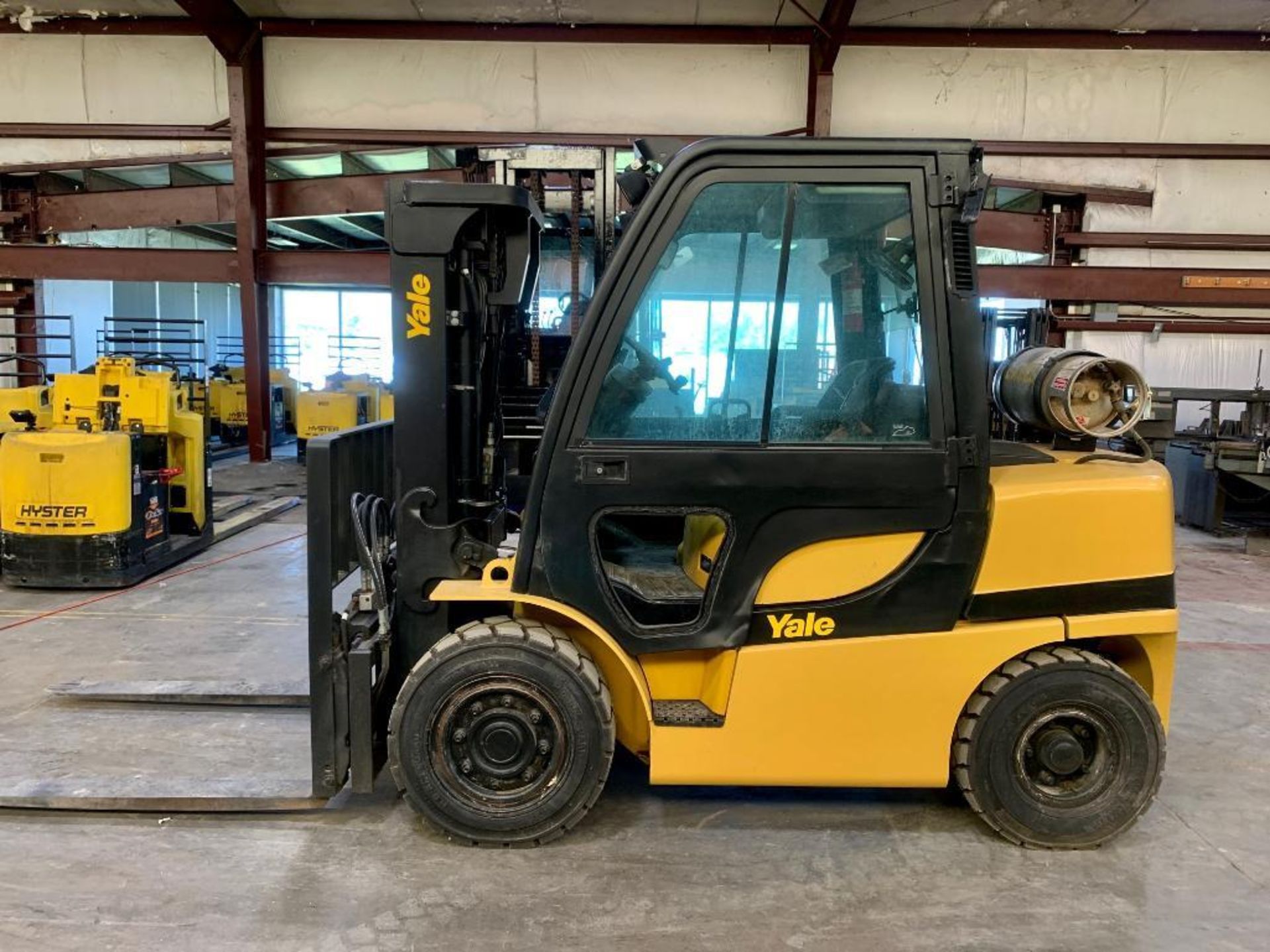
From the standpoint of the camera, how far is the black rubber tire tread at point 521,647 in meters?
2.85

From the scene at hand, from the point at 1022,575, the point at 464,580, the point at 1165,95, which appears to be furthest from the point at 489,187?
the point at 1165,95

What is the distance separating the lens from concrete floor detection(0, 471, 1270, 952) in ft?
8.24

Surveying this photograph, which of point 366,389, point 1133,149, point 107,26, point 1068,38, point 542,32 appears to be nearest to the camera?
point 1068,38

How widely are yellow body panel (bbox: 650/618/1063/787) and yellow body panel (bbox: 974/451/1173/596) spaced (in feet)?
0.64

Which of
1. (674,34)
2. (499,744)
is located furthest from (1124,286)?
(499,744)

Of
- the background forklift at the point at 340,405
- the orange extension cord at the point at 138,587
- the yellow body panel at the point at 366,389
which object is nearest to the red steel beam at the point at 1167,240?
the background forklift at the point at 340,405

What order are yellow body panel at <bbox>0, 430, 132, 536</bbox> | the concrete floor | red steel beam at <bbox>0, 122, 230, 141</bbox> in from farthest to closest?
red steel beam at <bbox>0, 122, 230, 141</bbox> < yellow body panel at <bbox>0, 430, 132, 536</bbox> < the concrete floor

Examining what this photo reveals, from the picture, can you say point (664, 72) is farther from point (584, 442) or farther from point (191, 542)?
point (584, 442)

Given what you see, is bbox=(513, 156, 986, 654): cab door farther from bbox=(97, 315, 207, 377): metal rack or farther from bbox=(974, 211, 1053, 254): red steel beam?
bbox=(97, 315, 207, 377): metal rack

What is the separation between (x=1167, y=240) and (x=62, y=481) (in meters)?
13.9

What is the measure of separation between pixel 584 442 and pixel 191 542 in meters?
6.40

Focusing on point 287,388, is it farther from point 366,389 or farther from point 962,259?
point 962,259

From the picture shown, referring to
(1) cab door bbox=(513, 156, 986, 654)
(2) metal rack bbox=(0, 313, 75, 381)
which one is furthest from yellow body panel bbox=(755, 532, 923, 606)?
(2) metal rack bbox=(0, 313, 75, 381)

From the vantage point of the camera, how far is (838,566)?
2.90 m
